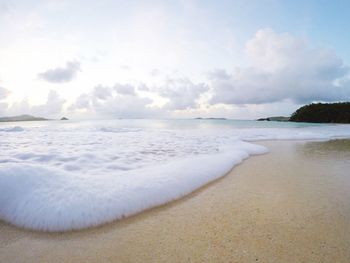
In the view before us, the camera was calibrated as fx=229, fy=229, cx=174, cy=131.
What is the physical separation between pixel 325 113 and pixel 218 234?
74948 mm

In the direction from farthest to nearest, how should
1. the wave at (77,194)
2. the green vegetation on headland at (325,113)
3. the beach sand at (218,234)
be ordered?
the green vegetation on headland at (325,113) → the wave at (77,194) → the beach sand at (218,234)

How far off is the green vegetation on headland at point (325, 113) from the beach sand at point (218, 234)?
66840mm

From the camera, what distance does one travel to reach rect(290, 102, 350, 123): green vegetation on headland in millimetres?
58906

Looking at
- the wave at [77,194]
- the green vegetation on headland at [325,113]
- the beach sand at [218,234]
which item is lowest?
the beach sand at [218,234]

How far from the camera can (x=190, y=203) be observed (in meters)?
3.14

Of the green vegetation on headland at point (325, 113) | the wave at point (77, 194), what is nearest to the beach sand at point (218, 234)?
the wave at point (77, 194)

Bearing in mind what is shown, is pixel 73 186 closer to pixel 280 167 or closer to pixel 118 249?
pixel 118 249

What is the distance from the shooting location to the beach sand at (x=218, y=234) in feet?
6.38

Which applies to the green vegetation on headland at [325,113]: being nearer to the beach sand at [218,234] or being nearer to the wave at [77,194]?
the beach sand at [218,234]

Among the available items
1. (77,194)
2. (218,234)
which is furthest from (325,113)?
(77,194)

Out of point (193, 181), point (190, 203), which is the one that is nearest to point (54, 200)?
point (190, 203)

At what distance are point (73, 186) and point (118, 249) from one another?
148cm

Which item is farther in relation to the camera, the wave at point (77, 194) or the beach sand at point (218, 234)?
the wave at point (77, 194)

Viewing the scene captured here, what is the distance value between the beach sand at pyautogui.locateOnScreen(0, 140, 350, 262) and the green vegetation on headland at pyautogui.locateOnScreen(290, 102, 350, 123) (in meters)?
66.8
